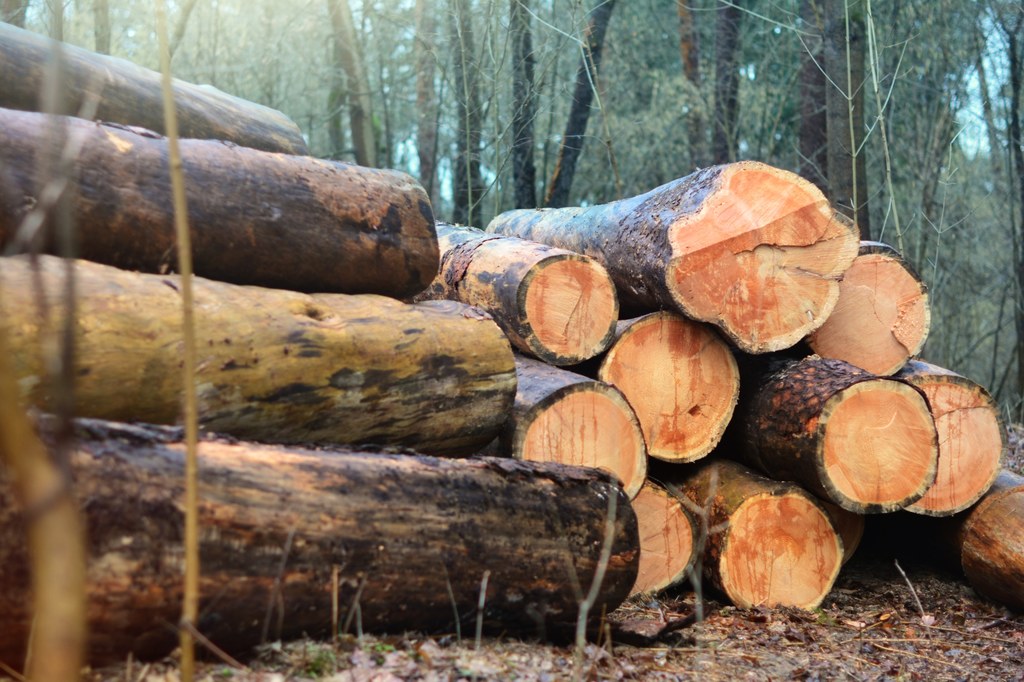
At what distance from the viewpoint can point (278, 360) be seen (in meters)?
3.24

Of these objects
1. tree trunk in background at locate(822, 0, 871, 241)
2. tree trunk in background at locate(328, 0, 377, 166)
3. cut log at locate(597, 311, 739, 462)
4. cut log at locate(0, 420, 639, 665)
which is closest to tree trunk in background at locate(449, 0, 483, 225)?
tree trunk in background at locate(328, 0, 377, 166)

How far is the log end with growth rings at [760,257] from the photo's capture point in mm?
4379

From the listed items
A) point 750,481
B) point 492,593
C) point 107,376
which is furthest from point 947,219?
point 107,376

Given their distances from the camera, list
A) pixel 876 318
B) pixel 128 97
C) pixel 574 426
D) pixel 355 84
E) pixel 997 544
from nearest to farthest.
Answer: pixel 128 97 < pixel 574 426 < pixel 997 544 < pixel 876 318 < pixel 355 84

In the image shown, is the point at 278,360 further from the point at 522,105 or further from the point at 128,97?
the point at 522,105

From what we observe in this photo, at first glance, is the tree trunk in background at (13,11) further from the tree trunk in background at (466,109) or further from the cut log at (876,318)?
the cut log at (876,318)

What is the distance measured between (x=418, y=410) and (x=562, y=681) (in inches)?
46.2

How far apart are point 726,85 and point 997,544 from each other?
9.26 metres

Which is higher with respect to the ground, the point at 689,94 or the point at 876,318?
the point at 689,94

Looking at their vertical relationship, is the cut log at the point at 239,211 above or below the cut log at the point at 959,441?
above

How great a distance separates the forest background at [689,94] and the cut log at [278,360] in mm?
4390

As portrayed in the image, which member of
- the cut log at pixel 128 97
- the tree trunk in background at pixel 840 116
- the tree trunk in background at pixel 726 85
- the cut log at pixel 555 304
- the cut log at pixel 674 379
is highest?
the tree trunk in background at pixel 726 85

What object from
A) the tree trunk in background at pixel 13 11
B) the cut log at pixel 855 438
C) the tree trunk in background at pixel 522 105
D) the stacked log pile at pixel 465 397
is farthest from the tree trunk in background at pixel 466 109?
the cut log at pixel 855 438

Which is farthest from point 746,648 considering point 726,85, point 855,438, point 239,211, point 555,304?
point 726,85
